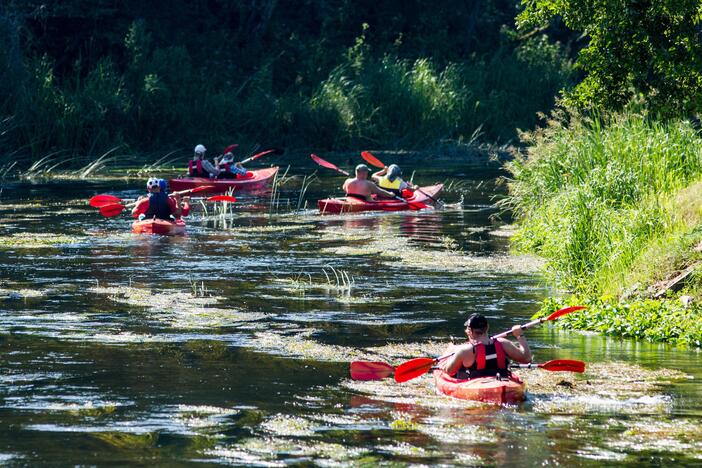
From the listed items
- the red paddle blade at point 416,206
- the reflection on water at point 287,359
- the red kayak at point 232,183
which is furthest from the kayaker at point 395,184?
the reflection on water at point 287,359

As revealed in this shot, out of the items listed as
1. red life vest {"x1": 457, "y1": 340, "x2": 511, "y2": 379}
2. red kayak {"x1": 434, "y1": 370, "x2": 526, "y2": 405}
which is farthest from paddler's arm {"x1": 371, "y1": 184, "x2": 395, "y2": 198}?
red kayak {"x1": 434, "y1": 370, "x2": 526, "y2": 405}

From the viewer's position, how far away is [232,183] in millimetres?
30375

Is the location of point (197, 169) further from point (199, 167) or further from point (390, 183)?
point (390, 183)

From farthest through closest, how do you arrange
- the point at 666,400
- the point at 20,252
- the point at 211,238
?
1. the point at 211,238
2. the point at 20,252
3. the point at 666,400

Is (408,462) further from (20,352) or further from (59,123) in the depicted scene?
(59,123)

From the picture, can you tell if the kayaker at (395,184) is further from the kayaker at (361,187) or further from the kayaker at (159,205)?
the kayaker at (159,205)

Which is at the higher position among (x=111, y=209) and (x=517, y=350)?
(x=111, y=209)

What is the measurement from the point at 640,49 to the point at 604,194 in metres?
3.12

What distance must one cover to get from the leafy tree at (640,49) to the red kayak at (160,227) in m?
8.38

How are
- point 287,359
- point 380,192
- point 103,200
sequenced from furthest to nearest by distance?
point 380,192
point 103,200
point 287,359

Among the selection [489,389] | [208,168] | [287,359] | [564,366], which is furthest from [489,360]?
[208,168]

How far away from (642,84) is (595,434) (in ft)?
21.9

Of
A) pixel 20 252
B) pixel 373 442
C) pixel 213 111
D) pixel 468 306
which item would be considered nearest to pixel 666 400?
pixel 373 442

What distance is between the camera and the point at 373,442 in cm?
1015
